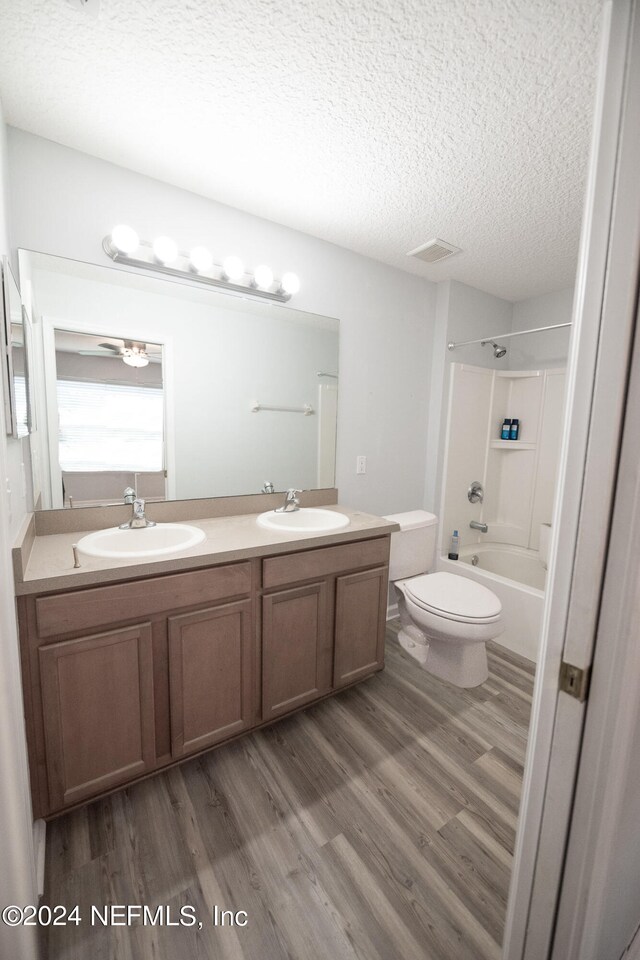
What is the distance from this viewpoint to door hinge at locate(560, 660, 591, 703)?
630 millimetres

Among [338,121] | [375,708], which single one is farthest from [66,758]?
[338,121]

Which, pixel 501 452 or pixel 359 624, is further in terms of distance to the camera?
pixel 501 452

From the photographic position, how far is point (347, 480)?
2426mm

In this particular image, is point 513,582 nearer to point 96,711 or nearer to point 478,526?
point 478,526

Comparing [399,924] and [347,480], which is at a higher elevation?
[347,480]

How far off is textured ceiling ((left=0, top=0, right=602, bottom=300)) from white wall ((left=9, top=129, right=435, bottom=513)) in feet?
0.31

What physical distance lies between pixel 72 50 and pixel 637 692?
206 centimetres

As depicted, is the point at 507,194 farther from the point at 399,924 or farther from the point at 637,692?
the point at 399,924

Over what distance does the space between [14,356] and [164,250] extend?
0.78 m

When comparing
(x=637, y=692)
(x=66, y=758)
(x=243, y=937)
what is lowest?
(x=243, y=937)

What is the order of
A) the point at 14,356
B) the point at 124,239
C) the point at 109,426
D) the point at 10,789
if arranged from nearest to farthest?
1. the point at 10,789
2. the point at 14,356
3. the point at 124,239
4. the point at 109,426

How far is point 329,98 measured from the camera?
4.03 ft

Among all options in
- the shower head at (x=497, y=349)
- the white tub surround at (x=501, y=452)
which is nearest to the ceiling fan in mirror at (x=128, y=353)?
the white tub surround at (x=501, y=452)

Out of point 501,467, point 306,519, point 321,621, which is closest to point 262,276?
point 306,519
